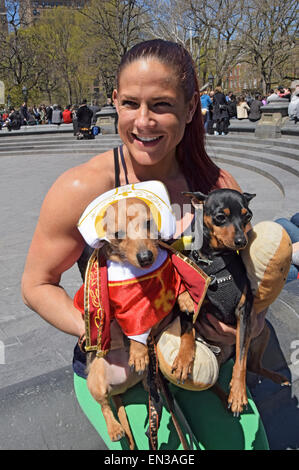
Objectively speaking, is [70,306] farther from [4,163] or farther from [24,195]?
[4,163]

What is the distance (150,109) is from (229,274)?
76 centimetres

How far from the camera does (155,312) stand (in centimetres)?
153

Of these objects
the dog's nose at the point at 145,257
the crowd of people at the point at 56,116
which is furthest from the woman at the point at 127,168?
the crowd of people at the point at 56,116

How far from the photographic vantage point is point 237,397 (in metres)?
1.63

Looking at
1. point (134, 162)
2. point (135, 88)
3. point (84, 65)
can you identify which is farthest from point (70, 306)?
point (84, 65)

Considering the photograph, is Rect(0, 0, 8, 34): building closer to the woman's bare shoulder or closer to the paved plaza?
the paved plaza

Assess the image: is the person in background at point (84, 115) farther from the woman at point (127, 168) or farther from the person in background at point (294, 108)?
the woman at point (127, 168)

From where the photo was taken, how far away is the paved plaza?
2096mm

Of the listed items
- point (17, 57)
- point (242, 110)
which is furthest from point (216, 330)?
point (17, 57)

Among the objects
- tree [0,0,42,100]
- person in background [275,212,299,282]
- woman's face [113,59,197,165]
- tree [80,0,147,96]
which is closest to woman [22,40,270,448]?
woman's face [113,59,197,165]

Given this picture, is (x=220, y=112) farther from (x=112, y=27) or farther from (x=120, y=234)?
(x=112, y=27)

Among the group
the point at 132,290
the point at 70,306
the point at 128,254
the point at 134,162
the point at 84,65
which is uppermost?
the point at 84,65

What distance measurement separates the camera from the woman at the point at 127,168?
1672 millimetres

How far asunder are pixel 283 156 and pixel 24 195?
8.31 meters
